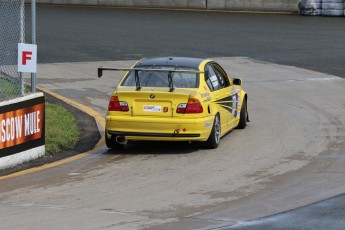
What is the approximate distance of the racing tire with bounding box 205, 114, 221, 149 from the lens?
50.9 feet

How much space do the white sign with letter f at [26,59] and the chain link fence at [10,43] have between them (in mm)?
190

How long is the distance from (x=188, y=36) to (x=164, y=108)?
734 inches

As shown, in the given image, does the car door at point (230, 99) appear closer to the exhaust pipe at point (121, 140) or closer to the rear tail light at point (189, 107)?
the rear tail light at point (189, 107)

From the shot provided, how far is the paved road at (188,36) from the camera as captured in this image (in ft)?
94.7

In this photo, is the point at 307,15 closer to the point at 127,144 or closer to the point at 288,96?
the point at 288,96

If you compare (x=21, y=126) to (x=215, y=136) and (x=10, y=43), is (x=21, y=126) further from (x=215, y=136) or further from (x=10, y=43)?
(x=215, y=136)

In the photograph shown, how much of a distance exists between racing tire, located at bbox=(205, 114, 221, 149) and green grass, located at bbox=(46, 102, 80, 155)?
2293mm

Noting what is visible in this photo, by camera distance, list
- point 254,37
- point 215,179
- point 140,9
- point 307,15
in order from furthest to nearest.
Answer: point 140,9 → point 307,15 → point 254,37 → point 215,179

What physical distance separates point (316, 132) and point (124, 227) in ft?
24.4

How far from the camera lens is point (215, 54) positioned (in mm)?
29188

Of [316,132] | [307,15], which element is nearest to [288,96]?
[316,132]

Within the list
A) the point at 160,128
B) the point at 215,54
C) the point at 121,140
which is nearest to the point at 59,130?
the point at 121,140

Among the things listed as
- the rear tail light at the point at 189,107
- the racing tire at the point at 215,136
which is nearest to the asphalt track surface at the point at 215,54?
the racing tire at the point at 215,136

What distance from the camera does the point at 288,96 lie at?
2197cm
